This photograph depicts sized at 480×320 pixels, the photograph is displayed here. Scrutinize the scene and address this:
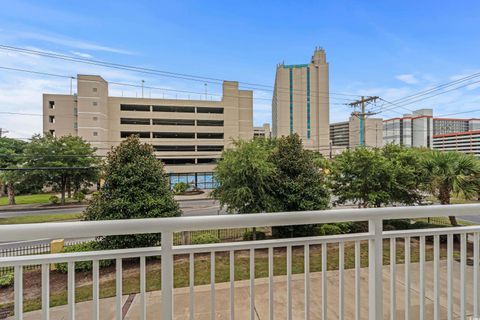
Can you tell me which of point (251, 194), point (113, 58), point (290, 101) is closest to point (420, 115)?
point (251, 194)

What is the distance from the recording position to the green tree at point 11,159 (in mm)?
6479

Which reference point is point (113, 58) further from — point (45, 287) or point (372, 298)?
point (372, 298)

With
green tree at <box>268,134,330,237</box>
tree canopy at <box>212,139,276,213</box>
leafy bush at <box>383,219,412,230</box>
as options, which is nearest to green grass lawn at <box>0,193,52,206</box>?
tree canopy at <box>212,139,276,213</box>

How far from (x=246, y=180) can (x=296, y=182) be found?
4.45 ft

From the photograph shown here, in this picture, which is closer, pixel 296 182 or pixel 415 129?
pixel 296 182

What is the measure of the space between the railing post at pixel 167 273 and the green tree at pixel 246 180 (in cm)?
534

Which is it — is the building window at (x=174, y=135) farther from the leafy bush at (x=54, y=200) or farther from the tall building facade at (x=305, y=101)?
the leafy bush at (x=54, y=200)

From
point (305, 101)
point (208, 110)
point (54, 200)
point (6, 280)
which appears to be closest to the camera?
point (6, 280)

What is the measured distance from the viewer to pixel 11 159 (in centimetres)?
690

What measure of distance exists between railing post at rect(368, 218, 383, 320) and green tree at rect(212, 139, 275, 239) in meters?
5.15

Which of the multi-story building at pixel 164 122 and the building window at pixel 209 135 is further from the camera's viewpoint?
the building window at pixel 209 135

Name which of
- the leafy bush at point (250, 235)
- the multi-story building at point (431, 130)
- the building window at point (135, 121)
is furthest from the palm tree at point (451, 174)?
the building window at point (135, 121)

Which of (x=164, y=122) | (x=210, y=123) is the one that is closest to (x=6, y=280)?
(x=164, y=122)

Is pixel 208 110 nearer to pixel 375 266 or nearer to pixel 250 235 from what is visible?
pixel 250 235
